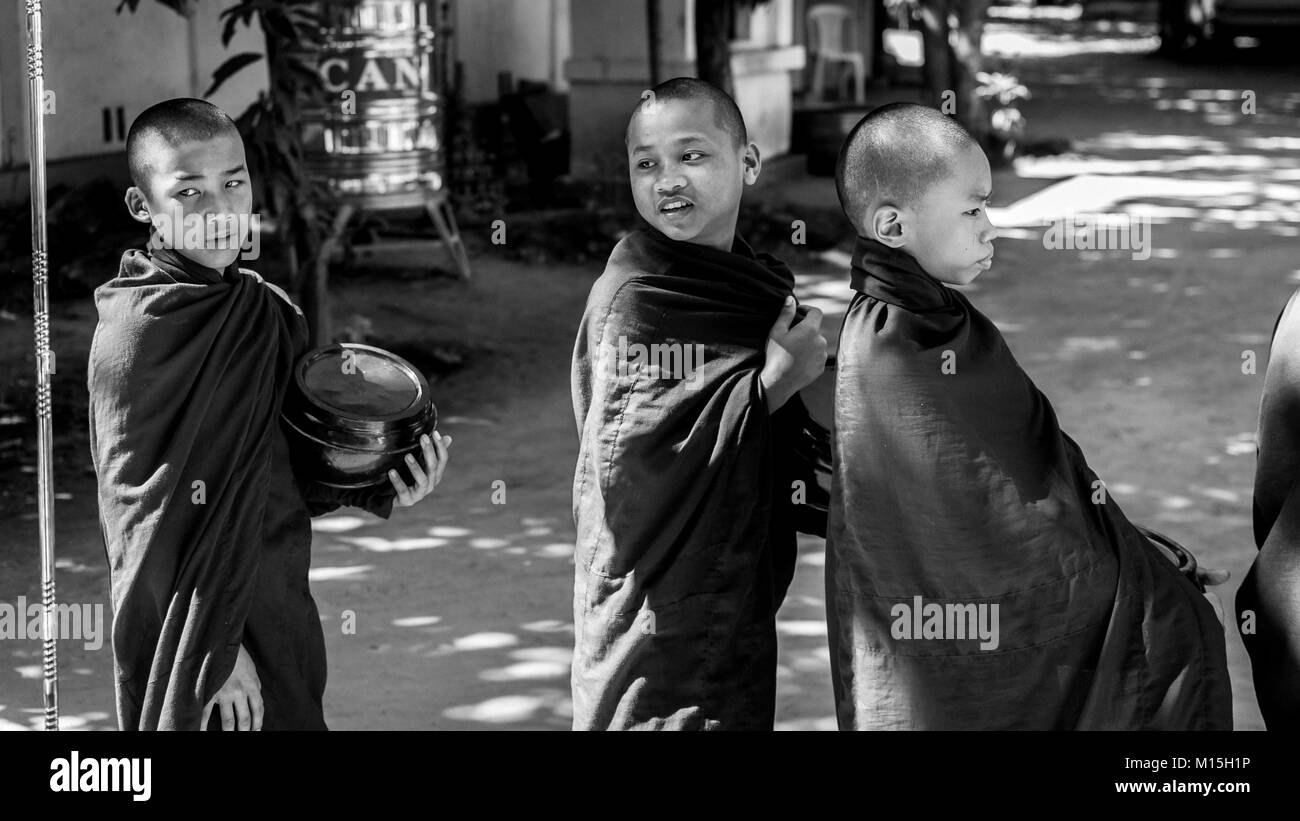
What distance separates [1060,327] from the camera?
8.98m

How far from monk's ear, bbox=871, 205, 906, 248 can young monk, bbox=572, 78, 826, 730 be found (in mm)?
253

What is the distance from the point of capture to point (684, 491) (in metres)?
3.06

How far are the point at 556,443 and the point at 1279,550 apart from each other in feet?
14.6

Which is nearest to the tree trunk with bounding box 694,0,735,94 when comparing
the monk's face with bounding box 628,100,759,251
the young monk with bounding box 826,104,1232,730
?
the monk's face with bounding box 628,100,759,251

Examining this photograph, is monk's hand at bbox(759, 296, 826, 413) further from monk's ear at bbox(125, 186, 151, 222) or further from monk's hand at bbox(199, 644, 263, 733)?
monk's ear at bbox(125, 186, 151, 222)

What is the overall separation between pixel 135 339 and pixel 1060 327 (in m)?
6.79

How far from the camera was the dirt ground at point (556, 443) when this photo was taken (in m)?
4.75

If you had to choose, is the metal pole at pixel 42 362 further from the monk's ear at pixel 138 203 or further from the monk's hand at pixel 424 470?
the monk's hand at pixel 424 470

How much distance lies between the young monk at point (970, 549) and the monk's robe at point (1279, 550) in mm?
180

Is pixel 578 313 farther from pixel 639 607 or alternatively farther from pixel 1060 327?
pixel 639 607

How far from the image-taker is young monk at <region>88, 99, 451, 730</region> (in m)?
2.96

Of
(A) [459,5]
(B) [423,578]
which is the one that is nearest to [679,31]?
(A) [459,5]

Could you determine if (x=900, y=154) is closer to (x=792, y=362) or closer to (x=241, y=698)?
(x=792, y=362)

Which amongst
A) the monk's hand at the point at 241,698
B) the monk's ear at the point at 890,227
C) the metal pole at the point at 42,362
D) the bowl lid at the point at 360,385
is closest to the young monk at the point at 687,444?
the monk's ear at the point at 890,227
